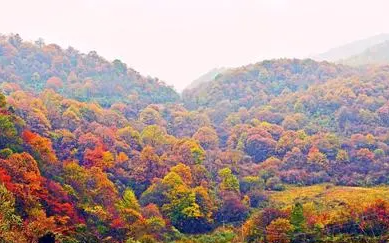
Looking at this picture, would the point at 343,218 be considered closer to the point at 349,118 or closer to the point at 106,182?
the point at 106,182

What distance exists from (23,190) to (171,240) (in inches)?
694

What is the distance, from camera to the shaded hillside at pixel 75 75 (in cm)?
10638

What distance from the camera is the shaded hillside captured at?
10638 cm

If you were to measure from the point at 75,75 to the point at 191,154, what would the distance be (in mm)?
53098

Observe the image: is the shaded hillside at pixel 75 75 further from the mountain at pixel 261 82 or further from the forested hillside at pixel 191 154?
the mountain at pixel 261 82

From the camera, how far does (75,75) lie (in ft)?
377

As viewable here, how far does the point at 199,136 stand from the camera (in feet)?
295

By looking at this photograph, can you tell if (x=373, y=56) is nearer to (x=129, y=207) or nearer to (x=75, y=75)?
(x=75, y=75)

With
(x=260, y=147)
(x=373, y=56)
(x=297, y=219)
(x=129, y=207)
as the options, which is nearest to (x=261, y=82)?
(x=260, y=147)

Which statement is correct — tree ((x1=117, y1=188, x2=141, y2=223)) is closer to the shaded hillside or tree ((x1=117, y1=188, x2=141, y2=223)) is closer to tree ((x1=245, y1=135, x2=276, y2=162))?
tree ((x1=245, y1=135, x2=276, y2=162))

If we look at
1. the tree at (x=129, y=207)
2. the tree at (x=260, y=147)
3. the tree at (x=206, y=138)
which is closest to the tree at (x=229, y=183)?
the tree at (x=129, y=207)

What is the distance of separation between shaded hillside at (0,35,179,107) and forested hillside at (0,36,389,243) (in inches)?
15.5

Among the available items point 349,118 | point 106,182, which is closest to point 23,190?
point 106,182

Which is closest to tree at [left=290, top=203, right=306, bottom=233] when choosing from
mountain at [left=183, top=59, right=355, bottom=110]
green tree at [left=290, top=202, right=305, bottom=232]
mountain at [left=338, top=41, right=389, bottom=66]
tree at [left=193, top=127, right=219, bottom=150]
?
A: green tree at [left=290, top=202, right=305, bottom=232]
